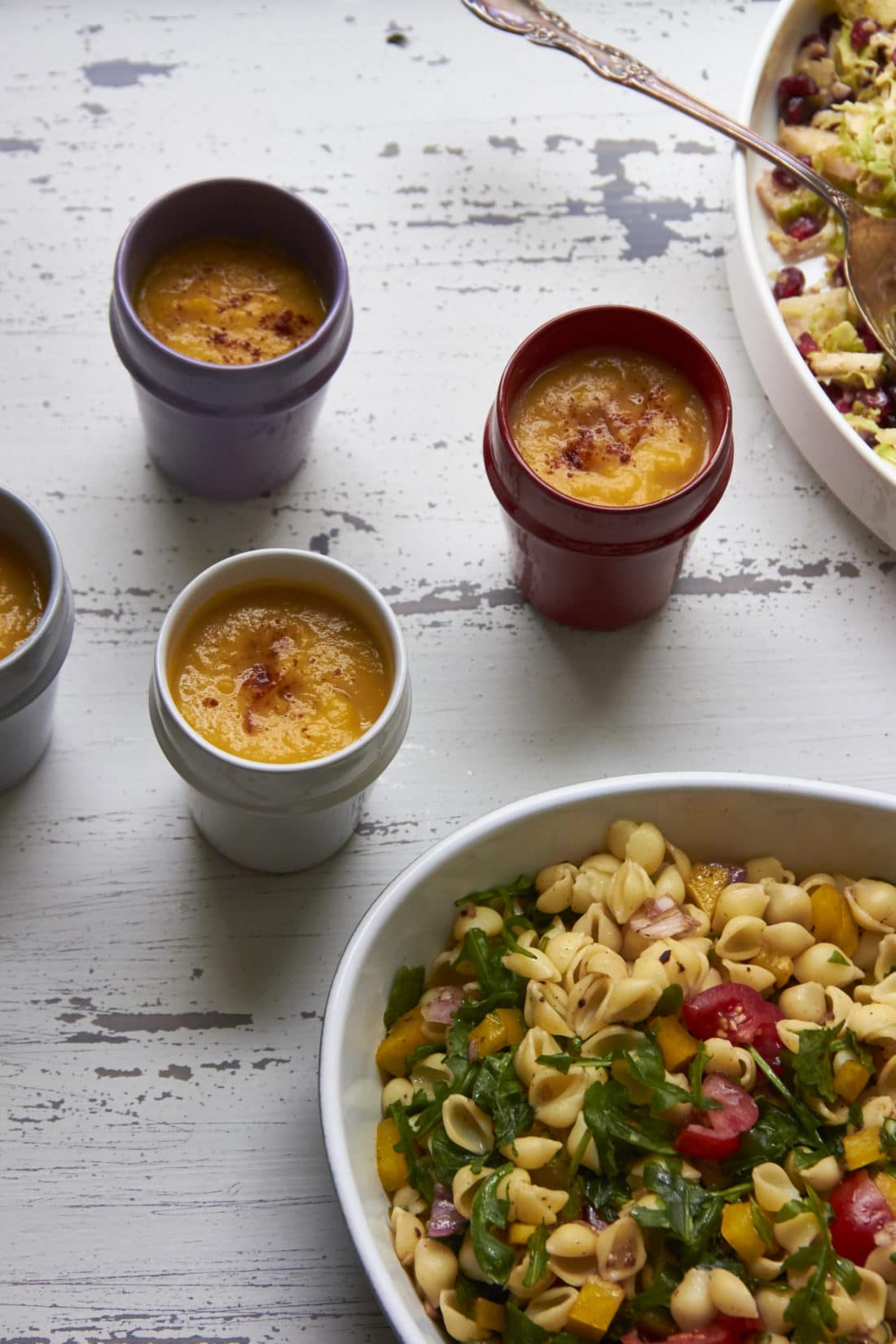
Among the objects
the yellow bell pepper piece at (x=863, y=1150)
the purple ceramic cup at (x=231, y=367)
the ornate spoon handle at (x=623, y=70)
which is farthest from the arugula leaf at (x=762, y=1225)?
the ornate spoon handle at (x=623, y=70)

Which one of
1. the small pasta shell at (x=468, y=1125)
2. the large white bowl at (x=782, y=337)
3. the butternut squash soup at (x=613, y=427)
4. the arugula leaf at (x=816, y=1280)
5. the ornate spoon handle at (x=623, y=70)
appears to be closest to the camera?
the arugula leaf at (x=816, y=1280)

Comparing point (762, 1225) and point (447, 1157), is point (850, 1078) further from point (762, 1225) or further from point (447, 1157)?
point (447, 1157)

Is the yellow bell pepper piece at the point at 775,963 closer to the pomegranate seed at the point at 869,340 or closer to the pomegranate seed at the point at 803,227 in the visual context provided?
the pomegranate seed at the point at 869,340

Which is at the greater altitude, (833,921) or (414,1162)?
(833,921)

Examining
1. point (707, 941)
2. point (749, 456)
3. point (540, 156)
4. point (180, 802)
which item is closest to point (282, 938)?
point (180, 802)

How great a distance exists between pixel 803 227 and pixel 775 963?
1.00 m

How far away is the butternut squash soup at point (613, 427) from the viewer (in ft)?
5.21

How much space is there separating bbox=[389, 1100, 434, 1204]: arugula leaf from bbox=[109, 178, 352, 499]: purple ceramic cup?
2.55 feet

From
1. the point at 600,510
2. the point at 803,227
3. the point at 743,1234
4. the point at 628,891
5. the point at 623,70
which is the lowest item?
the point at 743,1234

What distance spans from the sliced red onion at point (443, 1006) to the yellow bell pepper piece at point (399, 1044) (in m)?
0.01

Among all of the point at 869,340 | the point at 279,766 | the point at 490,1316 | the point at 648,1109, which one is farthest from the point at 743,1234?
the point at 869,340

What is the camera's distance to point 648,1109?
4.50 feet

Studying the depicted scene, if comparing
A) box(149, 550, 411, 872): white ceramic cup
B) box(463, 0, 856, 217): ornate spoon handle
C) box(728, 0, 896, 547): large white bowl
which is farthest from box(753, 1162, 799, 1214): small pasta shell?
box(463, 0, 856, 217): ornate spoon handle

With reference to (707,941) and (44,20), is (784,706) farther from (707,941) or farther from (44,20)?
(44,20)
